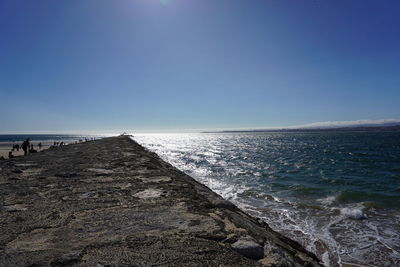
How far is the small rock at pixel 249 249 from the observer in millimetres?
2152

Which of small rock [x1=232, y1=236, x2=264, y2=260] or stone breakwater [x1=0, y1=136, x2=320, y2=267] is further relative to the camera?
small rock [x1=232, y1=236, x2=264, y2=260]

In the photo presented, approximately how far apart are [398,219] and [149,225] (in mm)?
8915

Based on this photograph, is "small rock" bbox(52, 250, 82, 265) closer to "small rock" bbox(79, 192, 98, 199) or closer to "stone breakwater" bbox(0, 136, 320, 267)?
"stone breakwater" bbox(0, 136, 320, 267)

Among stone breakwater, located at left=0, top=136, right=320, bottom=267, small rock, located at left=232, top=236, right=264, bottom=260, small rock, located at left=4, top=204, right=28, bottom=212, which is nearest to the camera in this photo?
stone breakwater, located at left=0, top=136, right=320, bottom=267

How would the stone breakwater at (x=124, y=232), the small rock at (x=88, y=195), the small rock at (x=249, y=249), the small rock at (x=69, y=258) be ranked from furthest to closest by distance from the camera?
1. the small rock at (x=88, y=195)
2. the small rock at (x=249, y=249)
3. the stone breakwater at (x=124, y=232)
4. the small rock at (x=69, y=258)

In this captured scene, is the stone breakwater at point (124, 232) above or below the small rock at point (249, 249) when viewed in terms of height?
above

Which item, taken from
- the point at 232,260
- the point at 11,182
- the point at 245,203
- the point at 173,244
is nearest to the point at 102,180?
the point at 11,182

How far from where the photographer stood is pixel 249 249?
2.18 meters

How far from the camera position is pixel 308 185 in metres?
12.6

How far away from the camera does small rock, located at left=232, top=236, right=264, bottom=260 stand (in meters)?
2.15

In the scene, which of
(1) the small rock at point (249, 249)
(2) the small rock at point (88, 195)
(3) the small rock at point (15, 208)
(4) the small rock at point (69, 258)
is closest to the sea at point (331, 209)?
(1) the small rock at point (249, 249)

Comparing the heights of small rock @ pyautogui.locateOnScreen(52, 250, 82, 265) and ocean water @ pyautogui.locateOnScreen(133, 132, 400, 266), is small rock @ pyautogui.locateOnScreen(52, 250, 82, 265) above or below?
above

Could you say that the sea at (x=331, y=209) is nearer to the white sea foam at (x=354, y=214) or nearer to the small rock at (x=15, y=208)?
the white sea foam at (x=354, y=214)

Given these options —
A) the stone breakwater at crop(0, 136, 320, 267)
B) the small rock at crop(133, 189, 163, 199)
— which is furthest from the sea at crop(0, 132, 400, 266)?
the small rock at crop(133, 189, 163, 199)
